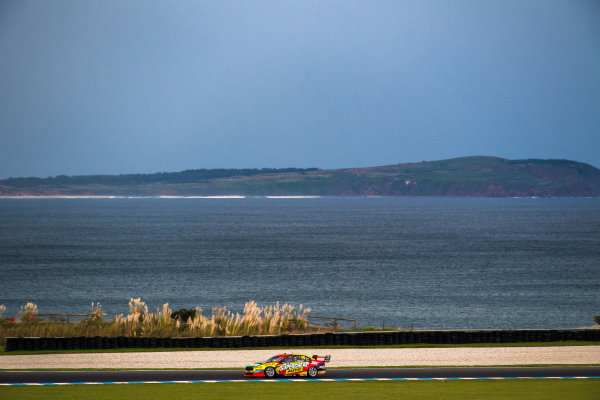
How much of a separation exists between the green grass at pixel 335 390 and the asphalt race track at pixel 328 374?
105 centimetres

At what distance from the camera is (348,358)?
26672 mm

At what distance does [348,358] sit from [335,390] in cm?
580

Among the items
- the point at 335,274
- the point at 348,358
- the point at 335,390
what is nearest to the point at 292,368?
the point at 335,390

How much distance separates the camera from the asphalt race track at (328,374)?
22.8 meters

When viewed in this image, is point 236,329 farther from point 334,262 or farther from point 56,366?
point 334,262

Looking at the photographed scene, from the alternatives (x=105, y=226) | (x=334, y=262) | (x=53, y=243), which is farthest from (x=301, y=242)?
(x=105, y=226)

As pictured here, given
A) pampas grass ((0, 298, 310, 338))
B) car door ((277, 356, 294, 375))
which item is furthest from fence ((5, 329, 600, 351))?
car door ((277, 356, 294, 375))

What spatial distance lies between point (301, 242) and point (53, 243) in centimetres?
4205

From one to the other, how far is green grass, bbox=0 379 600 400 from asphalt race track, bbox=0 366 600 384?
105 cm

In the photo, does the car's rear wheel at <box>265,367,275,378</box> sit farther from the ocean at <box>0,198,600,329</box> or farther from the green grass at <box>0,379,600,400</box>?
the ocean at <box>0,198,600,329</box>

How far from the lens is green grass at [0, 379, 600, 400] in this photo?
65.7ft

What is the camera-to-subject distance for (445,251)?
101375 mm

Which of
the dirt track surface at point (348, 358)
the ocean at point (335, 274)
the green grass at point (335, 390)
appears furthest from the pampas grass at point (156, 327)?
the ocean at point (335, 274)

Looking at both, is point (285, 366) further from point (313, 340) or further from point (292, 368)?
point (313, 340)
